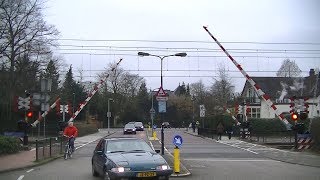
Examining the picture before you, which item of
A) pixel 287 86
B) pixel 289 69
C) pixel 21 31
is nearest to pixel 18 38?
pixel 21 31

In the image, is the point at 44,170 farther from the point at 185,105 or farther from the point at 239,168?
the point at 185,105

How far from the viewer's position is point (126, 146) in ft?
49.6

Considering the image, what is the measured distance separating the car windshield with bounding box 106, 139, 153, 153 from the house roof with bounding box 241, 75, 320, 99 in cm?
6439

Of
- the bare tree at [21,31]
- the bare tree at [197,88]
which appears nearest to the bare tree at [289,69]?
the bare tree at [197,88]

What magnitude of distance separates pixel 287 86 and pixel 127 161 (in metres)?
71.9

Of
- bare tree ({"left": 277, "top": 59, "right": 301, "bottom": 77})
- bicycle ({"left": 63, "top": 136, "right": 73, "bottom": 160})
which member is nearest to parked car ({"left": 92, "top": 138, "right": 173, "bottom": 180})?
bicycle ({"left": 63, "top": 136, "right": 73, "bottom": 160})

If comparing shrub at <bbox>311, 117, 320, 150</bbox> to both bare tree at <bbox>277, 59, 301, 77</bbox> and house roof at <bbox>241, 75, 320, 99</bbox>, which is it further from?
bare tree at <bbox>277, 59, 301, 77</bbox>

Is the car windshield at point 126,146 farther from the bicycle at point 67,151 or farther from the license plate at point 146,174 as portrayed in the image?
the bicycle at point 67,151

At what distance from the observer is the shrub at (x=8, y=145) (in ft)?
78.0

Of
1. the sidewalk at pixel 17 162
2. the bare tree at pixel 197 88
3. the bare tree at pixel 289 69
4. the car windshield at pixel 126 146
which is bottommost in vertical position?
the sidewalk at pixel 17 162

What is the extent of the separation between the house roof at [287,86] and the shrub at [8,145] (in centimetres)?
5818

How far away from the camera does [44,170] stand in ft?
59.9

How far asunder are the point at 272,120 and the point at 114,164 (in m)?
43.7

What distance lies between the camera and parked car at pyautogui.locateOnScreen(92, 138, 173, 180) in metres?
12.8
